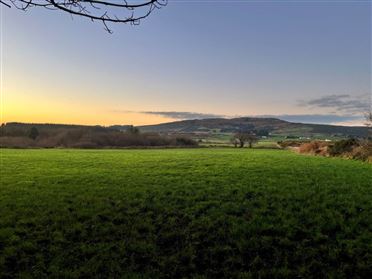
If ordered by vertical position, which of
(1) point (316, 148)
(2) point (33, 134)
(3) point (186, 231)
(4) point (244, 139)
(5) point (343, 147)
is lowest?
(3) point (186, 231)

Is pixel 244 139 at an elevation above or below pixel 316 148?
above

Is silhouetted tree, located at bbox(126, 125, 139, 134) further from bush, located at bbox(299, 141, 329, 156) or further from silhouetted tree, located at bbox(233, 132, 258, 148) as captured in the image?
bush, located at bbox(299, 141, 329, 156)

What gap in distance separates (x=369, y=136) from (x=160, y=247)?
136ft

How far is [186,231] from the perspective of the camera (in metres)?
10.4

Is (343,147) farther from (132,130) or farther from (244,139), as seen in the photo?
(132,130)

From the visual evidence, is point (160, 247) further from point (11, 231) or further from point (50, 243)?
point (11, 231)

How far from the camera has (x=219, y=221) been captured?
37.0ft

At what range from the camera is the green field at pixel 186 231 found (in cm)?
829

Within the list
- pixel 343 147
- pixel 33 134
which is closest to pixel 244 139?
pixel 343 147

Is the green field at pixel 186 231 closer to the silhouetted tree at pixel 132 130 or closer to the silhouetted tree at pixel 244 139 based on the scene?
the silhouetted tree at pixel 244 139

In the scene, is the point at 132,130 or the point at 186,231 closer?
the point at 186,231

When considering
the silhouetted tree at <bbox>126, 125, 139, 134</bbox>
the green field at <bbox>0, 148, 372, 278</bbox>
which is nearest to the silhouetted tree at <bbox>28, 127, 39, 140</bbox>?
the silhouetted tree at <bbox>126, 125, 139, 134</bbox>

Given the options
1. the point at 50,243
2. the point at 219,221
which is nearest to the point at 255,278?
the point at 219,221

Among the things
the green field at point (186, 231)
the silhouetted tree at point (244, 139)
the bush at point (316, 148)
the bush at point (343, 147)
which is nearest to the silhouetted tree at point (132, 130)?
the silhouetted tree at point (244, 139)
